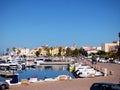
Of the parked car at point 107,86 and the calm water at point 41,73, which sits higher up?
the parked car at point 107,86

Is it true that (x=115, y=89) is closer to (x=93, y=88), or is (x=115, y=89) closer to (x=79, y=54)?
(x=93, y=88)

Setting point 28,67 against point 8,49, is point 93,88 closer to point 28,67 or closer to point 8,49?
point 28,67

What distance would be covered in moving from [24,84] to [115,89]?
1396cm

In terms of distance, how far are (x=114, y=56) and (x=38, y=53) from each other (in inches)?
3785

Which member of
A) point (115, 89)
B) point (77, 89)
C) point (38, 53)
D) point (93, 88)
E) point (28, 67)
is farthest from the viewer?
point (38, 53)

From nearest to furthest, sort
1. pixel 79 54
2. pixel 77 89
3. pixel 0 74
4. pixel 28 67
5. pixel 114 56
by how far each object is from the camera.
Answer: pixel 77 89, pixel 0 74, pixel 28 67, pixel 114 56, pixel 79 54

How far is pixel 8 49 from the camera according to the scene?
651ft

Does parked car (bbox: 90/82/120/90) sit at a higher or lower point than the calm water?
higher

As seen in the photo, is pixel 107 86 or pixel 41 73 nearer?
pixel 107 86

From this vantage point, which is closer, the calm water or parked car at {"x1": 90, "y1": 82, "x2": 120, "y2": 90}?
parked car at {"x1": 90, "y1": 82, "x2": 120, "y2": 90}

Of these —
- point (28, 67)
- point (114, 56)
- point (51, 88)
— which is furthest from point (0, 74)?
point (114, 56)

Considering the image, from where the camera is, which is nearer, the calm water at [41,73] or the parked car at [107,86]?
the parked car at [107,86]

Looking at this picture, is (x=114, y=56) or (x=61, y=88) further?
(x=114, y=56)

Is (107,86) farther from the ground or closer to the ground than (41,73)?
farther from the ground
